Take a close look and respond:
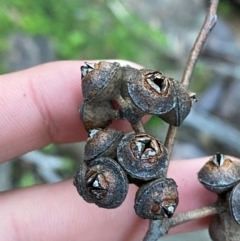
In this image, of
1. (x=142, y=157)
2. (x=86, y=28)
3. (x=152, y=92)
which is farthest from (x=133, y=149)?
(x=86, y=28)

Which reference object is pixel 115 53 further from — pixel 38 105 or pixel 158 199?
pixel 158 199

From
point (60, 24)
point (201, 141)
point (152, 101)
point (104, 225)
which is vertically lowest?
point (201, 141)

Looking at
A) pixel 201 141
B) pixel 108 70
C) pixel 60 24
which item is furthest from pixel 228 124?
pixel 108 70

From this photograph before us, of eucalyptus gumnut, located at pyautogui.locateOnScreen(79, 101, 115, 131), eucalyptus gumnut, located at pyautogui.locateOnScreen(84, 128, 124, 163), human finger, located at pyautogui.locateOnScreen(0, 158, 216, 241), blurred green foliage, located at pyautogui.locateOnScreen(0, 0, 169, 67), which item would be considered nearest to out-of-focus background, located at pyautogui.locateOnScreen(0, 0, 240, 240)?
blurred green foliage, located at pyautogui.locateOnScreen(0, 0, 169, 67)

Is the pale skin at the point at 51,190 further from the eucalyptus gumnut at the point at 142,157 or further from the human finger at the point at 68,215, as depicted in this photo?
the eucalyptus gumnut at the point at 142,157

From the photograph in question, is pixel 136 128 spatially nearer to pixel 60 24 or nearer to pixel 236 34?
pixel 60 24

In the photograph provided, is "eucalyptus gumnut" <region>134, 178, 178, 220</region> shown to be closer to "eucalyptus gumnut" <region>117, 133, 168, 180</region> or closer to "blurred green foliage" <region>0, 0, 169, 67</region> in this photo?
"eucalyptus gumnut" <region>117, 133, 168, 180</region>
